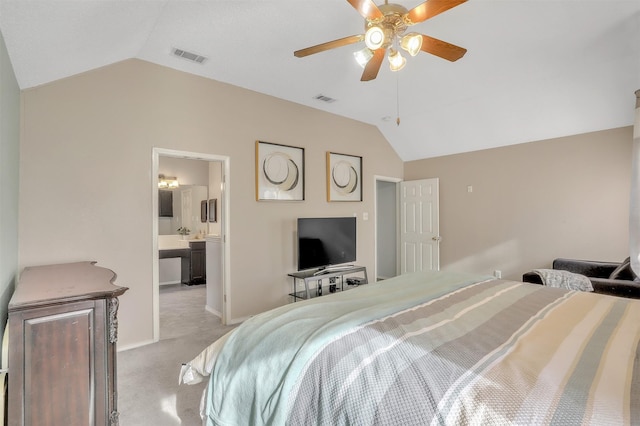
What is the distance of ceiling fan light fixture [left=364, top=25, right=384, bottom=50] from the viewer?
Result: 1.93 m

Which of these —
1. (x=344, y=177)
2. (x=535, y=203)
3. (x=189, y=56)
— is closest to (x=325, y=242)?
(x=344, y=177)

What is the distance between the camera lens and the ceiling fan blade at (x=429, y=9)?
1.77m

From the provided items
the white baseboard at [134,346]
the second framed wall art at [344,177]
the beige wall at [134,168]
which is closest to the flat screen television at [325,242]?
the beige wall at [134,168]

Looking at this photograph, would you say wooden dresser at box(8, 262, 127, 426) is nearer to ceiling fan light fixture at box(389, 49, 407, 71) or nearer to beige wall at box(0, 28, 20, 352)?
beige wall at box(0, 28, 20, 352)

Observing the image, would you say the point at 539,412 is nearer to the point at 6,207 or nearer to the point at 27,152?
the point at 6,207

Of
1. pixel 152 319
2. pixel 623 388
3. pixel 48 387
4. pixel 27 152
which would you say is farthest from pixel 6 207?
pixel 623 388

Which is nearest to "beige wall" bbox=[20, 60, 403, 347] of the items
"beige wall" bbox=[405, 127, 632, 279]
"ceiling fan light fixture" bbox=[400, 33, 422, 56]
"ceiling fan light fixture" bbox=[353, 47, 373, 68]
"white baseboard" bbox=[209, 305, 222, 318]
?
"white baseboard" bbox=[209, 305, 222, 318]

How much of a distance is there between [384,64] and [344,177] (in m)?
1.94

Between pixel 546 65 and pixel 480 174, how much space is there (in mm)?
2017

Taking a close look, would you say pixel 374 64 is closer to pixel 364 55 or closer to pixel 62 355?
pixel 364 55

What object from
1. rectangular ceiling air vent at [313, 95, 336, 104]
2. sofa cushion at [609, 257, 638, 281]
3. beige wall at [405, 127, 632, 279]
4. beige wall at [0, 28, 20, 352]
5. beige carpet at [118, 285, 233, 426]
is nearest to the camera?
beige wall at [0, 28, 20, 352]

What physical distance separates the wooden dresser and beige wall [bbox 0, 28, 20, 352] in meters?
0.35

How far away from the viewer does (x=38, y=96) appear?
2.64 meters

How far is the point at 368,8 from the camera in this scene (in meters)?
1.87
